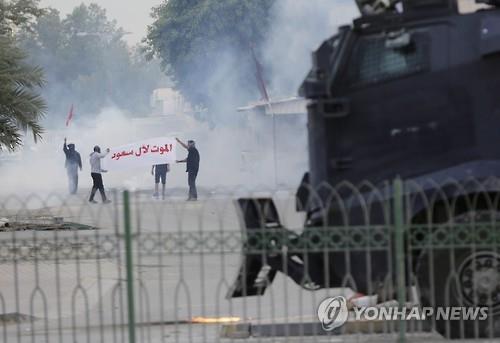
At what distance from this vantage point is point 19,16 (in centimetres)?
2133

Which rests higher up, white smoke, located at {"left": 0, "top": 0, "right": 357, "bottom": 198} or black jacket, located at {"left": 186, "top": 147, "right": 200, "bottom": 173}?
white smoke, located at {"left": 0, "top": 0, "right": 357, "bottom": 198}

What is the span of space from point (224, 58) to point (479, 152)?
137 ft

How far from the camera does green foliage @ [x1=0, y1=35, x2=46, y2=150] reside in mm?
18188

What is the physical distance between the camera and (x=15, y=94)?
1886cm

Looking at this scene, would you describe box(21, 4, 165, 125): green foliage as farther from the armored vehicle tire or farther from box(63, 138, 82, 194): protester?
the armored vehicle tire

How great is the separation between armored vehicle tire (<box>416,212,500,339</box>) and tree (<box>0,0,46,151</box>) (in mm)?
10100

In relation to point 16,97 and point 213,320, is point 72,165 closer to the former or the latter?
point 16,97

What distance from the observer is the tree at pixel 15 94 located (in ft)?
59.7

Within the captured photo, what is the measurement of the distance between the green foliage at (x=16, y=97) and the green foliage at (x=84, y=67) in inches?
2863

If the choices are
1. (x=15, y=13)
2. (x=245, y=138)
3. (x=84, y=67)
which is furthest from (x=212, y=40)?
(x=84, y=67)

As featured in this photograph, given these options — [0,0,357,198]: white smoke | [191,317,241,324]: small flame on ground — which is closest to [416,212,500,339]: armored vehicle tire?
[191,317,241,324]: small flame on ground

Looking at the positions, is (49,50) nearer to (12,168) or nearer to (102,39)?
(102,39)

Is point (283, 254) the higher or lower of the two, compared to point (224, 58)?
lower

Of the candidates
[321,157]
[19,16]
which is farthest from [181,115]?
[321,157]
